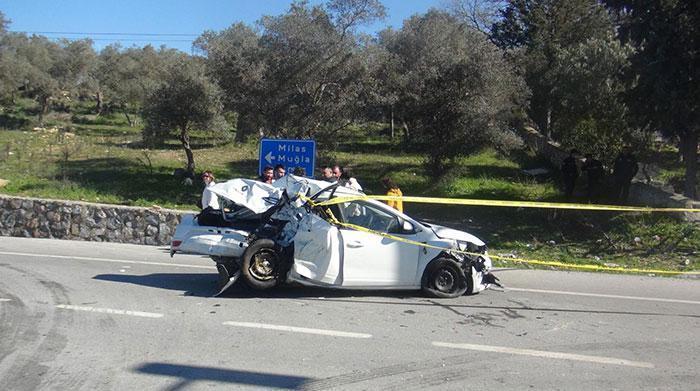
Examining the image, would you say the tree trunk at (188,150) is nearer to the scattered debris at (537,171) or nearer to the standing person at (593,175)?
the scattered debris at (537,171)

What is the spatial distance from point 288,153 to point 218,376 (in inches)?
397

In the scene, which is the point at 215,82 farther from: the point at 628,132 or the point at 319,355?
the point at 319,355

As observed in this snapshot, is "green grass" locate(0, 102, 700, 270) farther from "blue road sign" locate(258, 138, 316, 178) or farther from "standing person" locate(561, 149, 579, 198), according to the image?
"blue road sign" locate(258, 138, 316, 178)

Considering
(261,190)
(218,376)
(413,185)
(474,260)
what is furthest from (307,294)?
(413,185)

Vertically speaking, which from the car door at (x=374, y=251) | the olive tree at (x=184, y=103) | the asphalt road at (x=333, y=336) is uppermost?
the olive tree at (x=184, y=103)

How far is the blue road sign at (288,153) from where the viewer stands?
15367 millimetres

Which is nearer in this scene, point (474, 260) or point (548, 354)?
point (548, 354)

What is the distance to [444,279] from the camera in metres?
8.91

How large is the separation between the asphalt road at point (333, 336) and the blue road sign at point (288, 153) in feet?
17.7

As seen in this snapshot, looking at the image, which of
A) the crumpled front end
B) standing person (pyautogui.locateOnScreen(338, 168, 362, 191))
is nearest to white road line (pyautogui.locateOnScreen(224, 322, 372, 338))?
the crumpled front end

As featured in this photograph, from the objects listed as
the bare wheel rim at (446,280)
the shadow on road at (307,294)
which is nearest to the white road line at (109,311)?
the shadow on road at (307,294)

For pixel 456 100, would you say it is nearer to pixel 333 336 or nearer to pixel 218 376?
pixel 333 336

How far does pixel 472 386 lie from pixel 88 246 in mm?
10741

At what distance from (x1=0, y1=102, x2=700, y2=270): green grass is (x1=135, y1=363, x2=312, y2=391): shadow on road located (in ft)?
28.7
